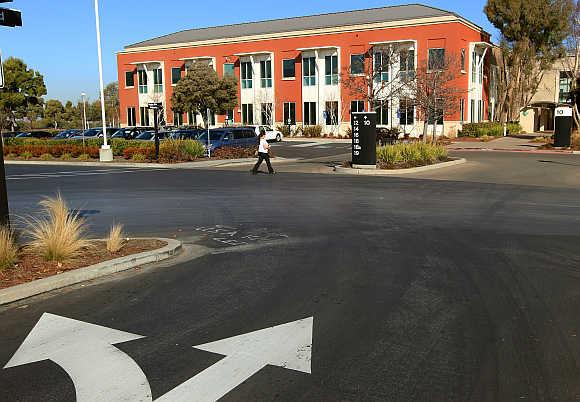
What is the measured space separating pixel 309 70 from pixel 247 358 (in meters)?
52.0

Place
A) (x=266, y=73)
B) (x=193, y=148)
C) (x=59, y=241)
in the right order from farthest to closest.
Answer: (x=266, y=73) → (x=193, y=148) → (x=59, y=241)

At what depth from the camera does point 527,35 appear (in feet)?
166

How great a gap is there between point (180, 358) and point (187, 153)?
2484 centimetres

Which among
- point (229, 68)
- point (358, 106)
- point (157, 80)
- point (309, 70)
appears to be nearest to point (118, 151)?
point (358, 106)

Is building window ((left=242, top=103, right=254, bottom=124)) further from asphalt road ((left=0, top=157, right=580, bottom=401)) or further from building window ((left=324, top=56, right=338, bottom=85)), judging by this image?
asphalt road ((left=0, top=157, right=580, bottom=401))

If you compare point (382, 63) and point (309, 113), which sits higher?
point (382, 63)

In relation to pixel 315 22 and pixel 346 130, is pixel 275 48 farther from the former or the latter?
pixel 346 130

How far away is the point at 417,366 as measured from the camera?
430 centimetres

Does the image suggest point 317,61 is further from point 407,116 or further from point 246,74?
point 407,116

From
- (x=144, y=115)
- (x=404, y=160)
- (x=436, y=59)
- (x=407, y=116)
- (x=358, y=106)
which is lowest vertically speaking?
(x=404, y=160)

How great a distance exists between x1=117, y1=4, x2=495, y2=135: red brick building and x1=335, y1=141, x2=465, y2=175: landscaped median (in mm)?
20059

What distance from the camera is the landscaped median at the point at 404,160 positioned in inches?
863

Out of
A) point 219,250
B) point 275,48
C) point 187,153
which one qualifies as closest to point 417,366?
point 219,250

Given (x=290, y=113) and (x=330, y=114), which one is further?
(x=290, y=113)
